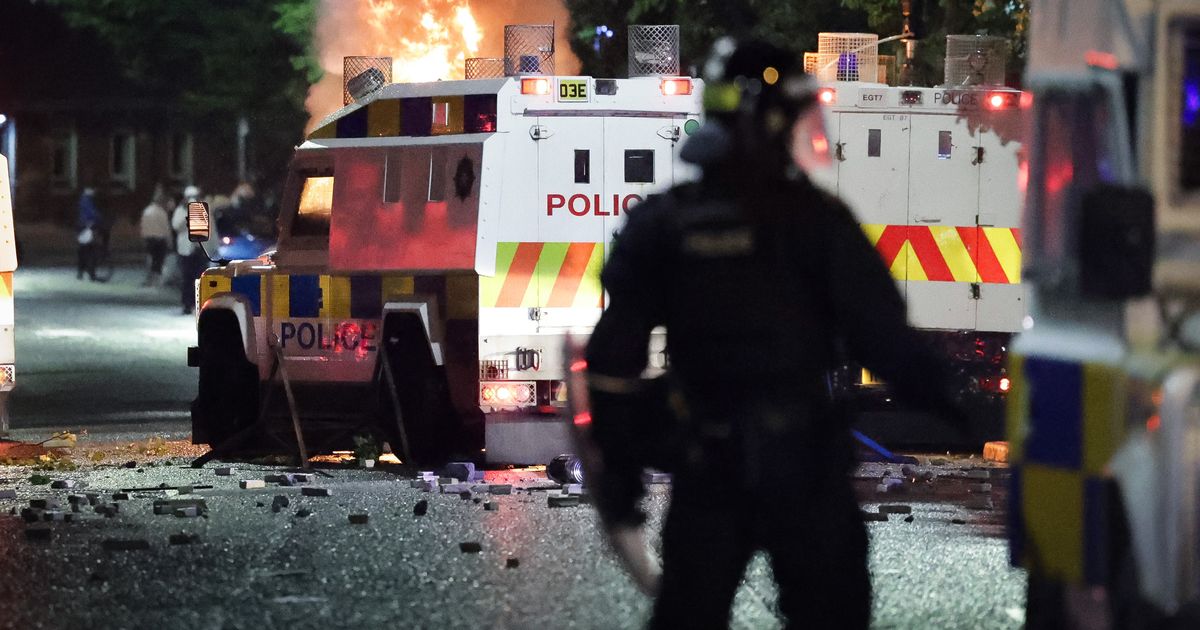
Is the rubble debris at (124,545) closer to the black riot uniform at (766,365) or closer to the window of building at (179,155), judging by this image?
the black riot uniform at (766,365)

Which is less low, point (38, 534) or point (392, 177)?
point (392, 177)

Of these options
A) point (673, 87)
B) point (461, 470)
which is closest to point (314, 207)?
point (461, 470)

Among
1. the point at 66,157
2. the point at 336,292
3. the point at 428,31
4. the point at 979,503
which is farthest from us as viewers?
the point at 66,157

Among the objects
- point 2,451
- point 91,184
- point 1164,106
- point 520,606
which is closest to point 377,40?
point 2,451

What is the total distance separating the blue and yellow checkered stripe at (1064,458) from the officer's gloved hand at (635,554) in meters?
1.00

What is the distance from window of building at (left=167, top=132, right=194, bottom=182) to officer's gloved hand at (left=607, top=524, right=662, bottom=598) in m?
58.6

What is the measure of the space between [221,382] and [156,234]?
71.5 ft

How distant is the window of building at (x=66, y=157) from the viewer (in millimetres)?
62562

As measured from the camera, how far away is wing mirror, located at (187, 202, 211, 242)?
13.3 metres

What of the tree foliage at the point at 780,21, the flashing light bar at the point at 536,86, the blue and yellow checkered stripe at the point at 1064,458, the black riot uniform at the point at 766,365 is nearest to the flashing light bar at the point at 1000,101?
the flashing light bar at the point at 536,86

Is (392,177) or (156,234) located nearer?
(392,177)

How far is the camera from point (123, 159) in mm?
63500

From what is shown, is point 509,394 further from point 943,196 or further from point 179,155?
point 179,155

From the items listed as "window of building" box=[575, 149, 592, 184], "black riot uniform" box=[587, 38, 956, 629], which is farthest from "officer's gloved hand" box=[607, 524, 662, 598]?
"window of building" box=[575, 149, 592, 184]
